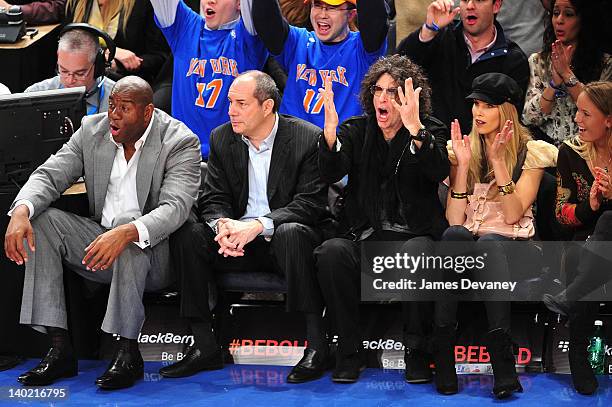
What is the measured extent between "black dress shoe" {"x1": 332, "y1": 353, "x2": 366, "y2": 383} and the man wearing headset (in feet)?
6.77

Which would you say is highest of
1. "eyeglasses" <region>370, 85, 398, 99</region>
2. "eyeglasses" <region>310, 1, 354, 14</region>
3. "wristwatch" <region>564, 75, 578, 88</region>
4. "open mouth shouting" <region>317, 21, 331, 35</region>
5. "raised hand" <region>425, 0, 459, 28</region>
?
"eyeglasses" <region>310, 1, 354, 14</region>

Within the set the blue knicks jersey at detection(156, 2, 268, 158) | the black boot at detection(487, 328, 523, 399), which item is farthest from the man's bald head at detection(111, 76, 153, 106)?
the black boot at detection(487, 328, 523, 399)

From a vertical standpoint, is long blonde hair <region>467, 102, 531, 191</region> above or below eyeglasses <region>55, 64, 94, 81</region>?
below

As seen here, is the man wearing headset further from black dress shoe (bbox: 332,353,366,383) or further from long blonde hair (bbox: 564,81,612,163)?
long blonde hair (bbox: 564,81,612,163)

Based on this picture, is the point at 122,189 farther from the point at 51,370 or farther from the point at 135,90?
the point at 51,370

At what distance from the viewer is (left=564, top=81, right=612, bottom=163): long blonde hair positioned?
206 inches

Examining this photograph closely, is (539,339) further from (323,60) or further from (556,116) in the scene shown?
(323,60)

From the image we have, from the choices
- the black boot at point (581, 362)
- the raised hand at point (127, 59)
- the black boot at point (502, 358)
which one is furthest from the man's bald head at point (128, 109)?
the black boot at point (581, 362)

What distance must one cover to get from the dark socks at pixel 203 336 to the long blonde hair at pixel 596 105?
73.5 inches

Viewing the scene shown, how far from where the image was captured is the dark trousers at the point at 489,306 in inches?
197

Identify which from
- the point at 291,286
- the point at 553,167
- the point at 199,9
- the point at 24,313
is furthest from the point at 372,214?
the point at 199,9

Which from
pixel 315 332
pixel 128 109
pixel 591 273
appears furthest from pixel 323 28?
pixel 591 273

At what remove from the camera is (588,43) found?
19.2 ft

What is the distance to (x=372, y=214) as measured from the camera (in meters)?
5.30
